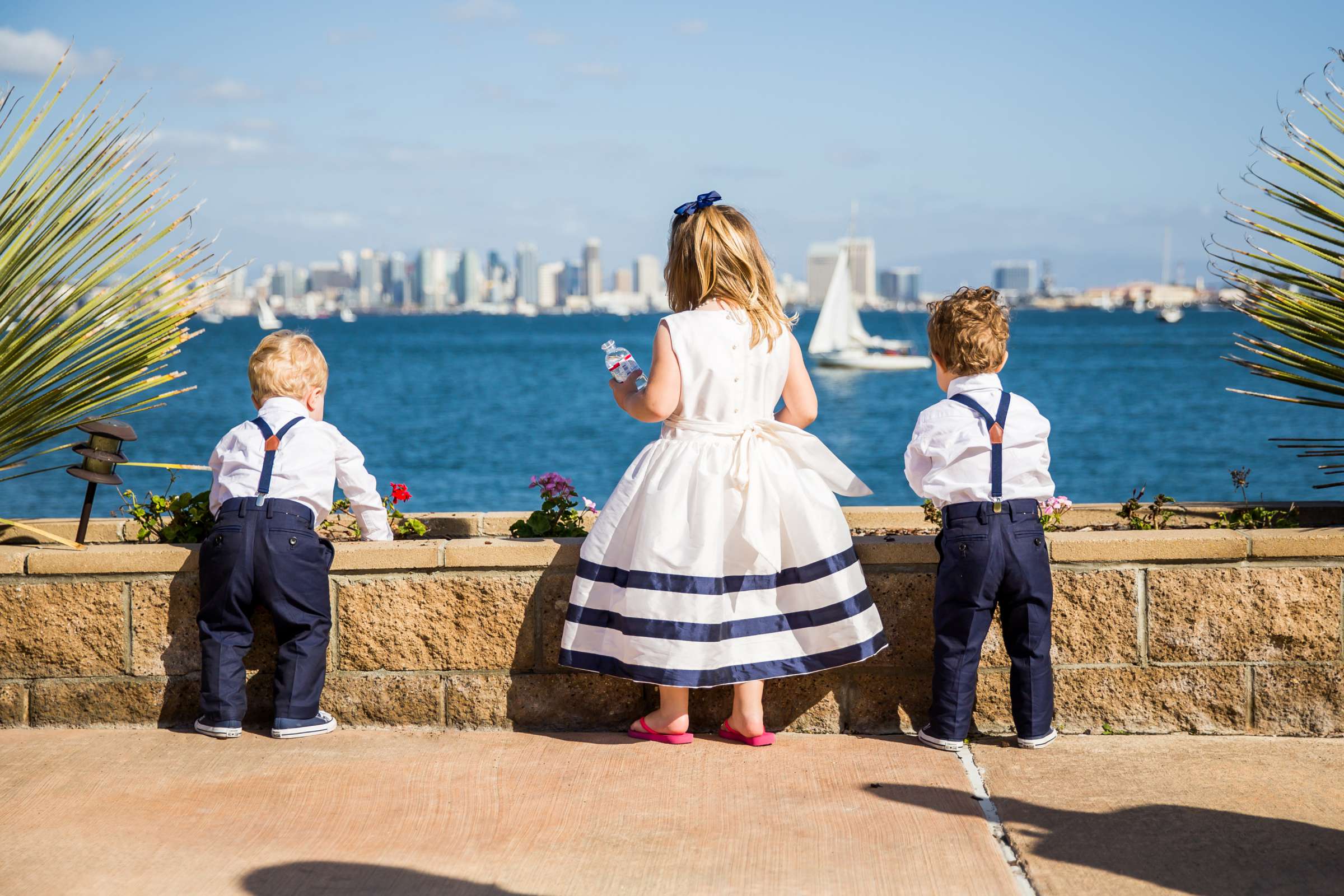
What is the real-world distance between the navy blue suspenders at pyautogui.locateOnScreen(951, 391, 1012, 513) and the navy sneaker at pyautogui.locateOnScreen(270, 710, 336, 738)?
2250 millimetres

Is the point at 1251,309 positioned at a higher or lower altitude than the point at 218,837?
higher

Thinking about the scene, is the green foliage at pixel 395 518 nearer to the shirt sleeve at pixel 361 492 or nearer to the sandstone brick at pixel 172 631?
the shirt sleeve at pixel 361 492

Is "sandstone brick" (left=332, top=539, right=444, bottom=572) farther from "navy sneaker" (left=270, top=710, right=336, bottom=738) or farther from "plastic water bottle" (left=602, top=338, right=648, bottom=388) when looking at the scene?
"plastic water bottle" (left=602, top=338, right=648, bottom=388)

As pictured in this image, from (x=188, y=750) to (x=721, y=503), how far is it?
1.84 meters

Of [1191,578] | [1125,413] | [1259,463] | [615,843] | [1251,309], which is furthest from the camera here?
[1125,413]

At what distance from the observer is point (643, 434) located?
40000mm

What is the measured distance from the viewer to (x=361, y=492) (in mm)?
4039

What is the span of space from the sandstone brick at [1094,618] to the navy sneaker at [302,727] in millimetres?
2213

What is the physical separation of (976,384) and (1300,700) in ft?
4.83

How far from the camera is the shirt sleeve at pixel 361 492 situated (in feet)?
13.1

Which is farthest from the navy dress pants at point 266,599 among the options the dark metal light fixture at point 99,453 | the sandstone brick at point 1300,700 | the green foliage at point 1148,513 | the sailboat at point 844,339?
the sailboat at point 844,339

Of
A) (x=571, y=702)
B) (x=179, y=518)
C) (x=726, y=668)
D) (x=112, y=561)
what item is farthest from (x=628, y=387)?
(x=112, y=561)

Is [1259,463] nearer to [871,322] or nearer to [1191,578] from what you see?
[1191,578]

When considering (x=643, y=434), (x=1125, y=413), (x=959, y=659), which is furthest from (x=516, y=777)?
(x=1125, y=413)
